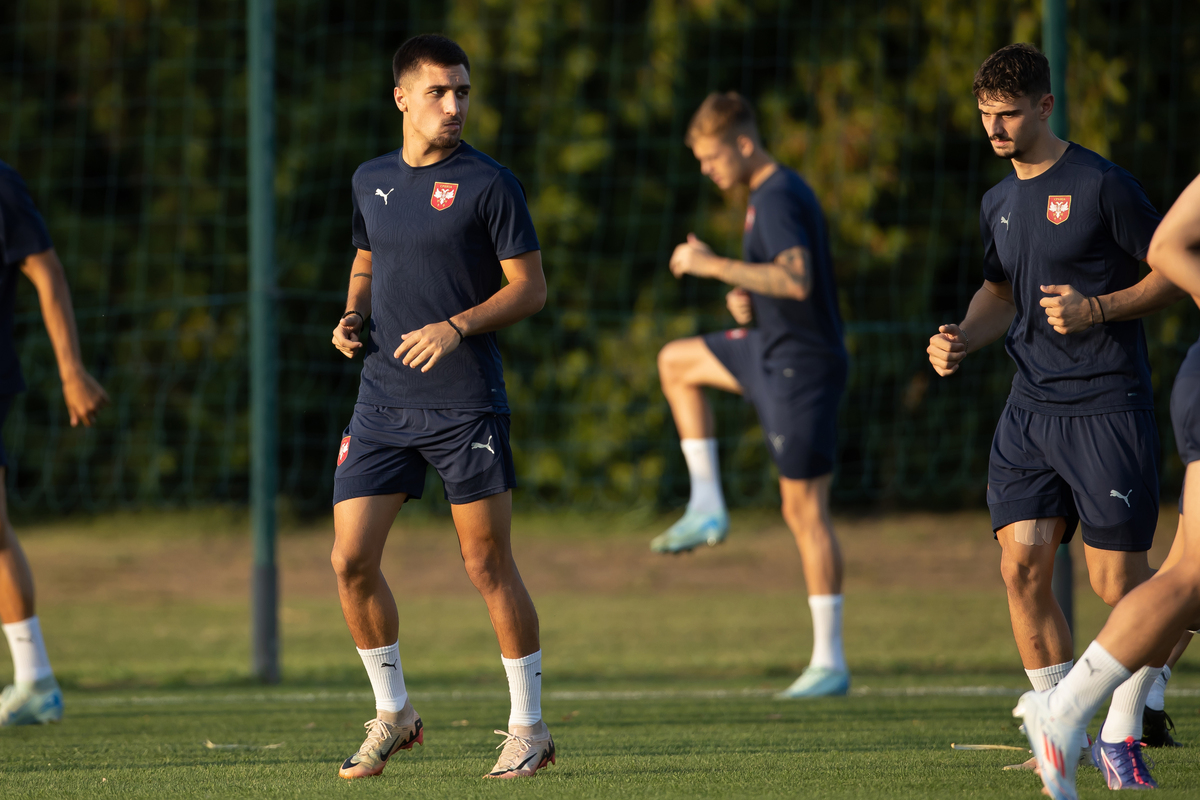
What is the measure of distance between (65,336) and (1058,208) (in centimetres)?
347

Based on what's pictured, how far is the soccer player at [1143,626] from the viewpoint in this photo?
9.35ft

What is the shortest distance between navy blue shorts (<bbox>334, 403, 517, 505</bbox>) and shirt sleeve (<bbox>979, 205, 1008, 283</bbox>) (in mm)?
1481

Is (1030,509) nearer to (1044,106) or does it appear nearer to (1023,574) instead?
(1023,574)

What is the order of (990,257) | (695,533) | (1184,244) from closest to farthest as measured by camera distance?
1. (1184,244)
2. (990,257)
3. (695,533)

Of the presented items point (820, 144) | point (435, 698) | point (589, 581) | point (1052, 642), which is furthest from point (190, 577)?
point (1052, 642)

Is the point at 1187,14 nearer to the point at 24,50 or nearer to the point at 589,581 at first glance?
the point at 589,581

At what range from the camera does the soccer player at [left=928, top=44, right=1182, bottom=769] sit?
353 cm

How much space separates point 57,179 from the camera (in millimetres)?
11336

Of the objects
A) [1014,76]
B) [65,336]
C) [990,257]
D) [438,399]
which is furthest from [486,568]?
[65,336]

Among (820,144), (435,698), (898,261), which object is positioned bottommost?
(435,698)

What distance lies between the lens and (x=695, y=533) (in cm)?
608

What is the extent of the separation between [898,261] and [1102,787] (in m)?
7.98

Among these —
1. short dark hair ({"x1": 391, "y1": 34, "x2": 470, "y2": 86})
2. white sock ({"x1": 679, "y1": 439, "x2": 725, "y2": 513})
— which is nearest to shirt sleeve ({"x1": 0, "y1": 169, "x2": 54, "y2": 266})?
short dark hair ({"x1": 391, "y1": 34, "x2": 470, "y2": 86})

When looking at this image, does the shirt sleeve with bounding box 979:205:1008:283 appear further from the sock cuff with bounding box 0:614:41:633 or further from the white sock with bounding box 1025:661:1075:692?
the sock cuff with bounding box 0:614:41:633
